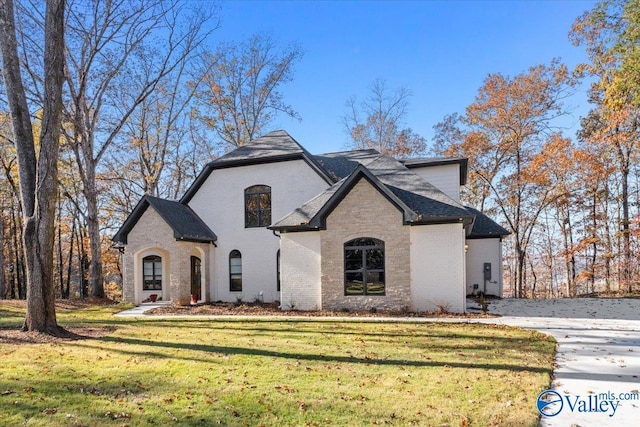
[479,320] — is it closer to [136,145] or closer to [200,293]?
[200,293]

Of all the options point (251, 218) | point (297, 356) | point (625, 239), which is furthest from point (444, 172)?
point (625, 239)

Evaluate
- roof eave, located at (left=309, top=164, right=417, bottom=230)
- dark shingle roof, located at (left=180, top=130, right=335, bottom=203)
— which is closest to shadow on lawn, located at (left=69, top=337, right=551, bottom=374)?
roof eave, located at (left=309, top=164, right=417, bottom=230)

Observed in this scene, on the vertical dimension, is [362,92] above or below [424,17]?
above

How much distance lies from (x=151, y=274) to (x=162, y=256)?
3.00 feet

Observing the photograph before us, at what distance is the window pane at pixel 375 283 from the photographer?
12.9 meters

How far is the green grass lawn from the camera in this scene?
433 centimetres

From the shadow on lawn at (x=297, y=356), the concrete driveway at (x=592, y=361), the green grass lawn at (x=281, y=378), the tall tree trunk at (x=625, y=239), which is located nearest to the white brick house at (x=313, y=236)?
Result: the concrete driveway at (x=592, y=361)

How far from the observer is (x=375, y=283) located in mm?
12930

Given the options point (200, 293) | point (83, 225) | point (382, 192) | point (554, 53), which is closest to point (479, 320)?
point (382, 192)

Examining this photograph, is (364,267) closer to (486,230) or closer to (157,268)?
(486,230)

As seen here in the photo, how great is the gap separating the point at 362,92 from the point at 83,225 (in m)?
24.5

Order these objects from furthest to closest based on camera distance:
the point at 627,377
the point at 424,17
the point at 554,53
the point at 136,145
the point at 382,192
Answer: the point at 136,145 → the point at 554,53 → the point at 424,17 → the point at 382,192 → the point at 627,377

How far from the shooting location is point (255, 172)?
685 inches

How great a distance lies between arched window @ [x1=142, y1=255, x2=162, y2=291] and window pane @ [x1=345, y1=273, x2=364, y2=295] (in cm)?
894
